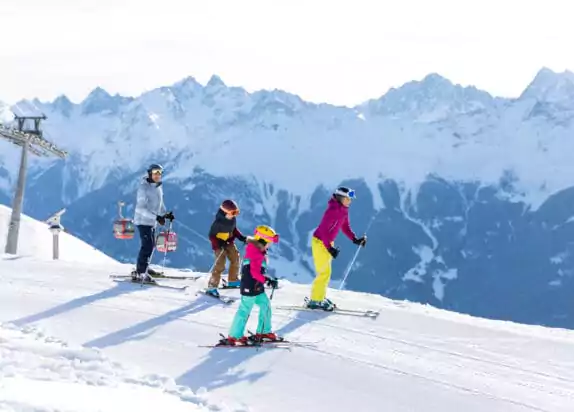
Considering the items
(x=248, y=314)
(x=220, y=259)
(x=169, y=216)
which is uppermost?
(x=169, y=216)

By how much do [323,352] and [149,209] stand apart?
6.09 meters

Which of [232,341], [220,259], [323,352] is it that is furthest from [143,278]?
[323,352]

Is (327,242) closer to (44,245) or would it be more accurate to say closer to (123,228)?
(123,228)

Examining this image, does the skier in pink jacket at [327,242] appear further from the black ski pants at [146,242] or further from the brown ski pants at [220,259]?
the black ski pants at [146,242]

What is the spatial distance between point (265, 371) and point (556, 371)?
4483 millimetres

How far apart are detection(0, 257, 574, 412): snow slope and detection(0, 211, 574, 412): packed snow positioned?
0.03 meters

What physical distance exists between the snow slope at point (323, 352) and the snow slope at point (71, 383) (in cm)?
28

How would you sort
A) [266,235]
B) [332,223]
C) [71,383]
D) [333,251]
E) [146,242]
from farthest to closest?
[146,242] < [332,223] < [333,251] < [266,235] < [71,383]

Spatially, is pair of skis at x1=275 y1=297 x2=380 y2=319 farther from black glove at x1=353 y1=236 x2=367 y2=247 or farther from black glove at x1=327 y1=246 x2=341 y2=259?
black glove at x1=353 y1=236 x2=367 y2=247

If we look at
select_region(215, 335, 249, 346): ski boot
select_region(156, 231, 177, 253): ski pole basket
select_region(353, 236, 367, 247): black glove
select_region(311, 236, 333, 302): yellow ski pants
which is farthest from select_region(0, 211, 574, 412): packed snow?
select_region(156, 231, 177, 253): ski pole basket

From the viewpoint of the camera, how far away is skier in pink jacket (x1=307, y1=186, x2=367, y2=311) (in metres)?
13.4

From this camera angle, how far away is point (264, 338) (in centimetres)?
1105

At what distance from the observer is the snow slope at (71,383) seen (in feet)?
23.6

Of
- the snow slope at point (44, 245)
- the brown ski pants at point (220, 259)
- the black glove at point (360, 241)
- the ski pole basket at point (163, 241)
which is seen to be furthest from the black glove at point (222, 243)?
the snow slope at point (44, 245)
